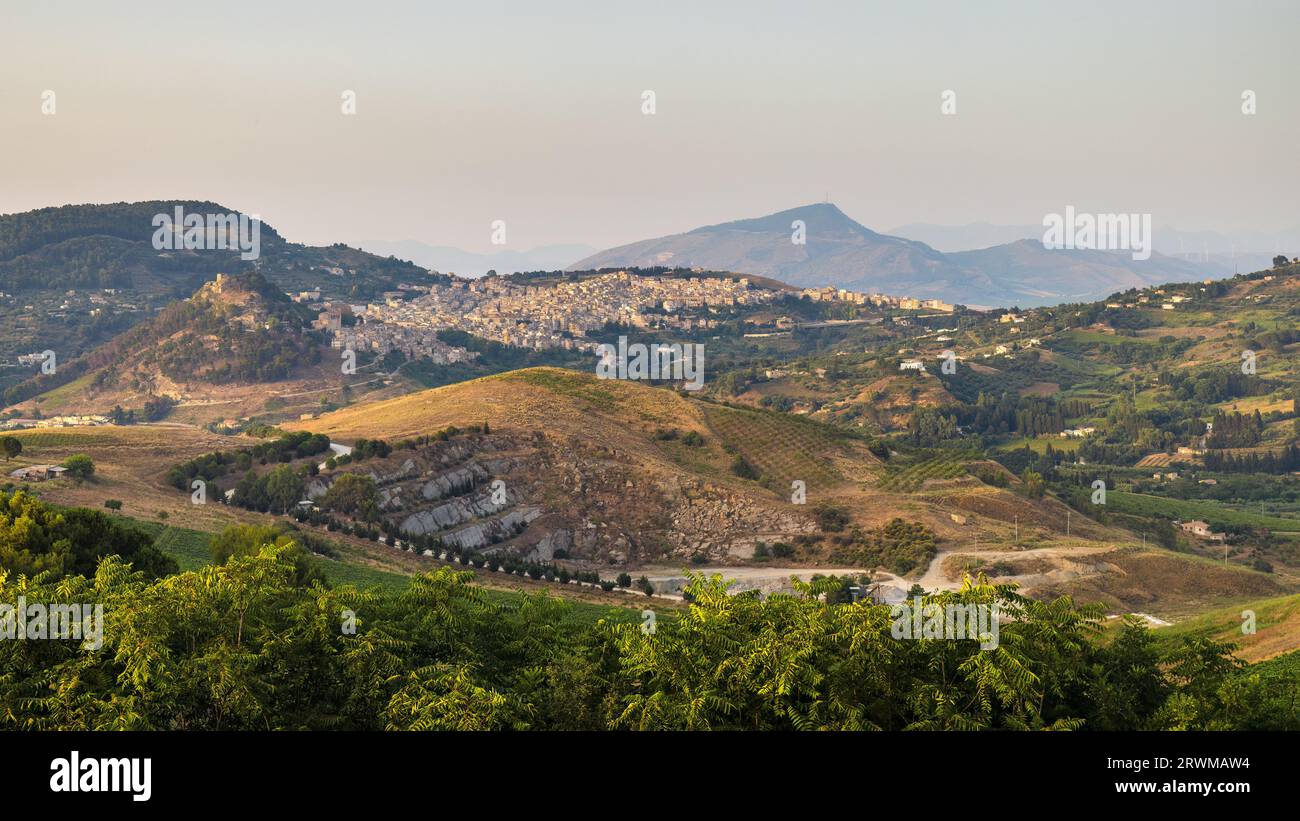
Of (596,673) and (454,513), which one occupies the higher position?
(596,673)

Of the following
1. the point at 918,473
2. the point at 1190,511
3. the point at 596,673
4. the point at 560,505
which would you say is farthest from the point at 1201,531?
the point at 596,673

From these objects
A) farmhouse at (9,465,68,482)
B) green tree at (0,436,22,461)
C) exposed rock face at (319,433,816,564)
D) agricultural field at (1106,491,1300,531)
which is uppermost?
green tree at (0,436,22,461)

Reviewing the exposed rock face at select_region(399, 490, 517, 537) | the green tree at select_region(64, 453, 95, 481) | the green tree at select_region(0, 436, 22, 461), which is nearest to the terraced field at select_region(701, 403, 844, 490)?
the exposed rock face at select_region(399, 490, 517, 537)

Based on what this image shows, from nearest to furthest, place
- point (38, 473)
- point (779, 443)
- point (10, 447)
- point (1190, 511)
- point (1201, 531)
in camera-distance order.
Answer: point (38, 473) < point (10, 447) < point (1201, 531) < point (779, 443) < point (1190, 511)

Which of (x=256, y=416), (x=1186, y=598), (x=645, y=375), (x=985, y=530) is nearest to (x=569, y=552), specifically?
(x=985, y=530)

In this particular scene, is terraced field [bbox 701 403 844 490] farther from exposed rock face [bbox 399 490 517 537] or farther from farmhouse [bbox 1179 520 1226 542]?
Answer: farmhouse [bbox 1179 520 1226 542]

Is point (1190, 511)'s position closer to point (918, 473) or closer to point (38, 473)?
point (918, 473)

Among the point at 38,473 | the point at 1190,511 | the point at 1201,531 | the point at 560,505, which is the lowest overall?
the point at 1190,511

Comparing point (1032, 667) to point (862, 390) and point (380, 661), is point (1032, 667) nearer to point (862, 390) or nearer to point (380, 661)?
point (380, 661)

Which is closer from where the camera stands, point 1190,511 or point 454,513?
point 454,513

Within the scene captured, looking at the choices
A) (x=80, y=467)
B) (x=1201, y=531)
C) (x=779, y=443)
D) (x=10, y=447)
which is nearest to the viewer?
(x=80, y=467)

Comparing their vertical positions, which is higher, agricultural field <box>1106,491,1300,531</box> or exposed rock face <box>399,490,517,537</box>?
exposed rock face <box>399,490,517,537</box>
